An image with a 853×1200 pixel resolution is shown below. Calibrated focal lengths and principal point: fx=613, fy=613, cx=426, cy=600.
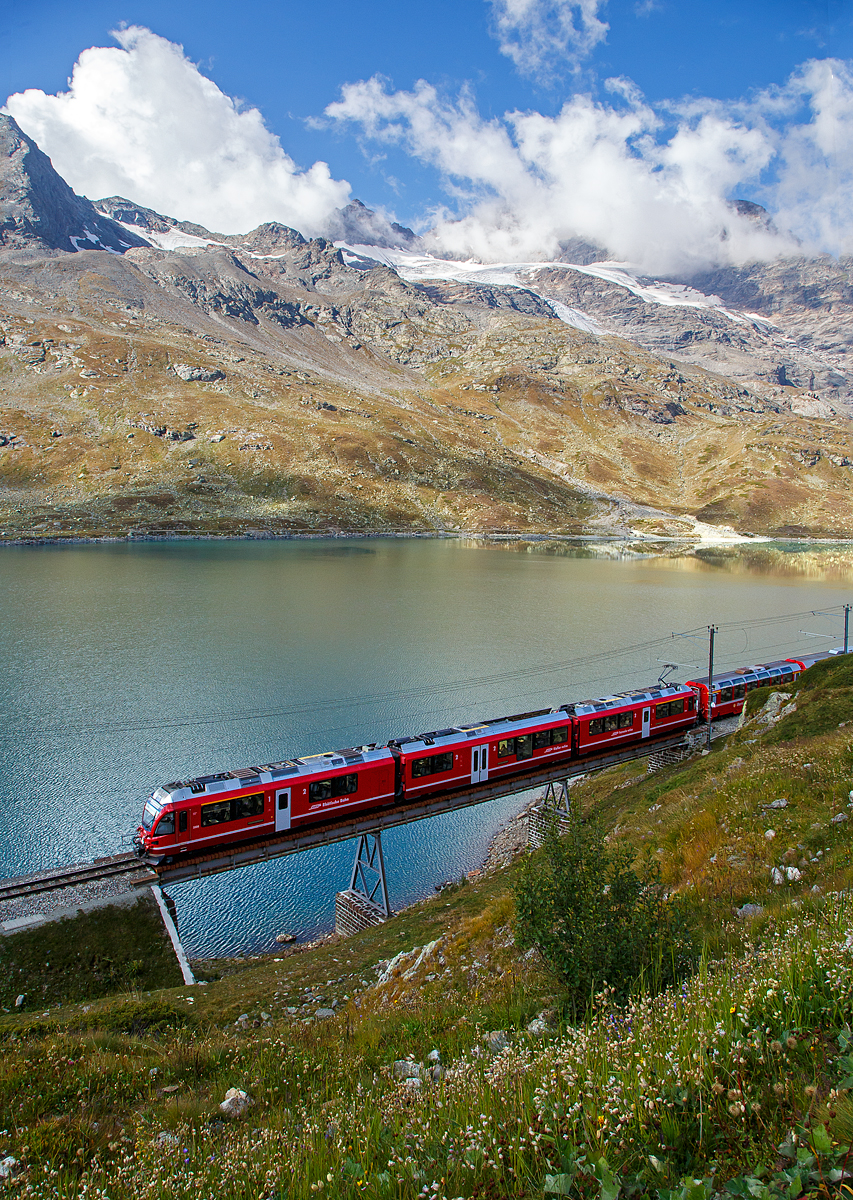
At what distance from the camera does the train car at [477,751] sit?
30.1m

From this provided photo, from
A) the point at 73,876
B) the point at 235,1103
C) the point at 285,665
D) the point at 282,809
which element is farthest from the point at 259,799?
the point at 285,665

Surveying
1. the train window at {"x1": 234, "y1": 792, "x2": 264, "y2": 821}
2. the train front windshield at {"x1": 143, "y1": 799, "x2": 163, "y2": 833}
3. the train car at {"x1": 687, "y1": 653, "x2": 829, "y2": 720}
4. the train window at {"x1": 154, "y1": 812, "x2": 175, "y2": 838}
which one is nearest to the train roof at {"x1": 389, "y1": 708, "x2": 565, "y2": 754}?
the train window at {"x1": 234, "y1": 792, "x2": 264, "y2": 821}

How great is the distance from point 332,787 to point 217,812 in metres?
5.04

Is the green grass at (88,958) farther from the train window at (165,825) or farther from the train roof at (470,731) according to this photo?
the train roof at (470,731)

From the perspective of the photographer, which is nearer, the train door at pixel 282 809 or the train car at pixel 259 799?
the train car at pixel 259 799

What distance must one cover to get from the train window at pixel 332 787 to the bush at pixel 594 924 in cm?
1751

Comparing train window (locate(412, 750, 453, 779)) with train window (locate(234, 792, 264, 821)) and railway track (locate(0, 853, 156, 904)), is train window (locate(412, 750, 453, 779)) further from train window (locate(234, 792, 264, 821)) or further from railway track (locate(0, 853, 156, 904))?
railway track (locate(0, 853, 156, 904))

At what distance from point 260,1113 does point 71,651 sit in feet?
217

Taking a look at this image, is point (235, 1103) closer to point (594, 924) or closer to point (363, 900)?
point (594, 924)

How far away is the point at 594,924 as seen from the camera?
30.8 feet

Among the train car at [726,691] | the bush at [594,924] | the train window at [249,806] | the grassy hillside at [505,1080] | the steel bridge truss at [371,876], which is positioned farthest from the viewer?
the train car at [726,691]

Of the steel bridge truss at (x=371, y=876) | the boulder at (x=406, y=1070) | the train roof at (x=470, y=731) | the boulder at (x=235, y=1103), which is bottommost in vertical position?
the steel bridge truss at (x=371, y=876)

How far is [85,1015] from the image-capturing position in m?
14.4

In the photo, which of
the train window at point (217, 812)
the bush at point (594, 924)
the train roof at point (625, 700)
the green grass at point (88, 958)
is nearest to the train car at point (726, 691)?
the train roof at point (625, 700)
